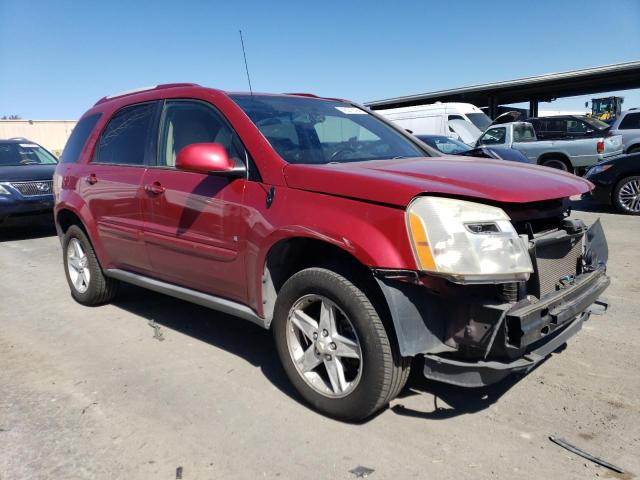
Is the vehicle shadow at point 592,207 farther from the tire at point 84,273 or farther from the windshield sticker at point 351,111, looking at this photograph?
the tire at point 84,273

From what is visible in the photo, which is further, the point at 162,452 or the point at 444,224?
the point at 162,452

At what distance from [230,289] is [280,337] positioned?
0.54 meters

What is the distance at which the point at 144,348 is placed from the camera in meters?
4.13

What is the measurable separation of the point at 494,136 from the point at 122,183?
42.4 ft

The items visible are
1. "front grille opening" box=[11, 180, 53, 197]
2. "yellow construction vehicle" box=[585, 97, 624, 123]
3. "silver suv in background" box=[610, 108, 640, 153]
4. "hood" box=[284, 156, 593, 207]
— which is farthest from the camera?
"yellow construction vehicle" box=[585, 97, 624, 123]

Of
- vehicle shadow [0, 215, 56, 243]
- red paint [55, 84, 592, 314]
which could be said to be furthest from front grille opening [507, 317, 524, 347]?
vehicle shadow [0, 215, 56, 243]

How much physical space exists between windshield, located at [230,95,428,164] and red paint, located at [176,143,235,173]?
0.33 metres

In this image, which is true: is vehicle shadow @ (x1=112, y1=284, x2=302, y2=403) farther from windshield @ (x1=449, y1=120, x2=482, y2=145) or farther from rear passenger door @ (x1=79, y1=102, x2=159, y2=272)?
windshield @ (x1=449, y1=120, x2=482, y2=145)

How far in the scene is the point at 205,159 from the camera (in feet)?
10.5

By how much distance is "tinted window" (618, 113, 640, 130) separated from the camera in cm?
1427

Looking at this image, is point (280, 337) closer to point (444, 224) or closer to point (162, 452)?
point (162, 452)

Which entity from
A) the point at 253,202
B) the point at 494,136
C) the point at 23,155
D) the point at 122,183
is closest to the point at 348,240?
the point at 253,202

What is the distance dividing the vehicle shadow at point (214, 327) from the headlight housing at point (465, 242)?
131cm

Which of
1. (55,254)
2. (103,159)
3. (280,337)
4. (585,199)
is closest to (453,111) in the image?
(585,199)
